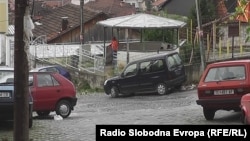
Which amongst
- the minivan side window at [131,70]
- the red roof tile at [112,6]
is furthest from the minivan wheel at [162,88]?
the red roof tile at [112,6]

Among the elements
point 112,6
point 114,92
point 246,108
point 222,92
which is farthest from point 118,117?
point 112,6

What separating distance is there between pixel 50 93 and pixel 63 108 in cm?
75

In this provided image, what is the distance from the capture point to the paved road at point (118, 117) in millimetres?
13492

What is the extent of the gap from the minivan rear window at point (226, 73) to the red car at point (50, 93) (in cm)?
469

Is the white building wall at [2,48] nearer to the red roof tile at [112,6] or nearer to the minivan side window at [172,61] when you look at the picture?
the minivan side window at [172,61]

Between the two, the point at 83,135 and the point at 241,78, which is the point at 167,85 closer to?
the point at 241,78

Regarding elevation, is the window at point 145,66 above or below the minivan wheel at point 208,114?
above

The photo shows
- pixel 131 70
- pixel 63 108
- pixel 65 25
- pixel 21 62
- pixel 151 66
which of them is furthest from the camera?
pixel 65 25

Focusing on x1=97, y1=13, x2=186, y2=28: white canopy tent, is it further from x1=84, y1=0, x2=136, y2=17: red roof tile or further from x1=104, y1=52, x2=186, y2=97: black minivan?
x1=84, y1=0, x2=136, y2=17: red roof tile

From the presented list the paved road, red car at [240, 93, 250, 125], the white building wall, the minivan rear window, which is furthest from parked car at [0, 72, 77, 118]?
the white building wall

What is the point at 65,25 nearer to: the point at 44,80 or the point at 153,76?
the point at 153,76

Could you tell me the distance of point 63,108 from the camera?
18.4 m

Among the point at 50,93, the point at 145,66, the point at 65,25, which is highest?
the point at 65,25

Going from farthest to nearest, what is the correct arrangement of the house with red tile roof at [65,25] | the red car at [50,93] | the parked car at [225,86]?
1. the house with red tile roof at [65,25]
2. the red car at [50,93]
3. the parked car at [225,86]
